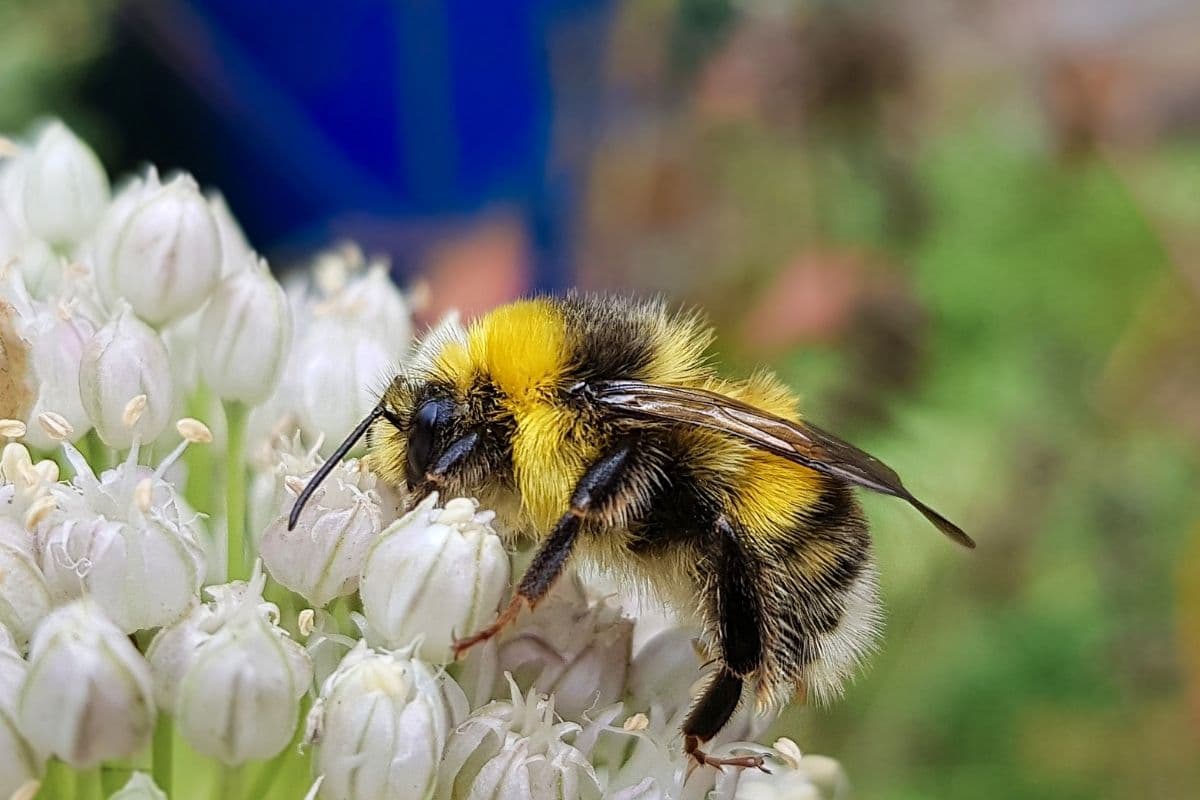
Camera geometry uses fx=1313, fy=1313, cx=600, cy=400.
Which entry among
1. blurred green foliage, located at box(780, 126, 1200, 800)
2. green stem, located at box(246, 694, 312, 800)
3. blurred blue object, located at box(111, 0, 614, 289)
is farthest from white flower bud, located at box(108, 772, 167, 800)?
blurred blue object, located at box(111, 0, 614, 289)

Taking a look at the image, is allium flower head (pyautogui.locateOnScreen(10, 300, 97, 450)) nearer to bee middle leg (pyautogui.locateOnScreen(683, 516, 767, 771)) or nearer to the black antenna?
the black antenna

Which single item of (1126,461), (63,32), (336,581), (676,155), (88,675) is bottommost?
(88,675)

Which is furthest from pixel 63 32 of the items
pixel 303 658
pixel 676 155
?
pixel 303 658

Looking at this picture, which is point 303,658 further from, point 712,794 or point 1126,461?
point 1126,461

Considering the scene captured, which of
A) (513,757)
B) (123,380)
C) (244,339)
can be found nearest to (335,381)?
(244,339)

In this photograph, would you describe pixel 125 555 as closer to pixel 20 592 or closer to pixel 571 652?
pixel 20 592
